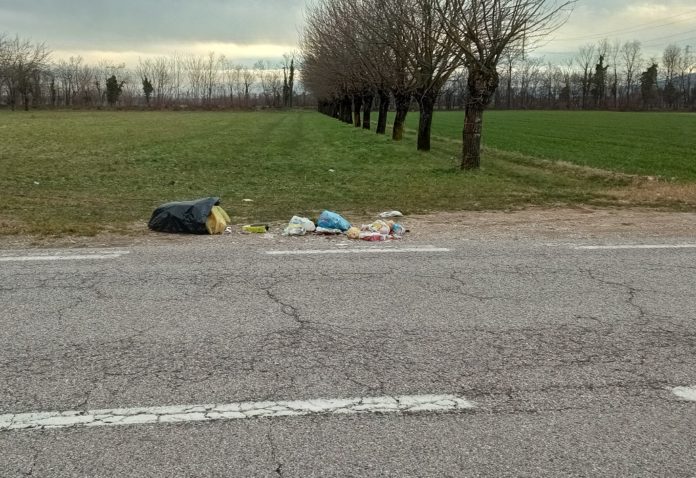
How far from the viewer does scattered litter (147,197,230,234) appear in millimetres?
8734

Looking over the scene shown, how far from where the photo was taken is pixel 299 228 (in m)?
8.80

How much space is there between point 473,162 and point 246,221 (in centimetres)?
1023

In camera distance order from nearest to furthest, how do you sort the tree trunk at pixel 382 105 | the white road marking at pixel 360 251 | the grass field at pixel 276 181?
the white road marking at pixel 360 251, the grass field at pixel 276 181, the tree trunk at pixel 382 105

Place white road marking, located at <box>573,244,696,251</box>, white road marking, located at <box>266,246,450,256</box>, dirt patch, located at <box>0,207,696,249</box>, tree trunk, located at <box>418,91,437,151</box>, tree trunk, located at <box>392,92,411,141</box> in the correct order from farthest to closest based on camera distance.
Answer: tree trunk, located at <box>392,92,411,141</box>
tree trunk, located at <box>418,91,437,151</box>
dirt patch, located at <box>0,207,696,249</box>
white road marking, located at <box>573,244,696,251</box>
white road marking, located at <box>266,246,450,256</box>

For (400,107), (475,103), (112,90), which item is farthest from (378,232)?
(112,90)

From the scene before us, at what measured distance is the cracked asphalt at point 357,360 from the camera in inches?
120

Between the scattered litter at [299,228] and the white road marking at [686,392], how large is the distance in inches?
227

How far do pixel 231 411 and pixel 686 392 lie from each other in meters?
2.76

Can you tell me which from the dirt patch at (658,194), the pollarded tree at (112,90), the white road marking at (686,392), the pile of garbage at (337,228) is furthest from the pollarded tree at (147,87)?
the white road marking at (686,392)

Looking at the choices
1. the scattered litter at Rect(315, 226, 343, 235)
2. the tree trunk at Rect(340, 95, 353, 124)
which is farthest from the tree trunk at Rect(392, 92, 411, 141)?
the tree trunk at Rect(340, 95, 353, 124)

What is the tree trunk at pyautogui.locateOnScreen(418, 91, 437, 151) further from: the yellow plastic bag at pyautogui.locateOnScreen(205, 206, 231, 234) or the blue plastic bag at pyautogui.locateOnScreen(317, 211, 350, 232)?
the yellow plastic bag at pyautogui.locateOnScreen(205, 206, 231, 234)

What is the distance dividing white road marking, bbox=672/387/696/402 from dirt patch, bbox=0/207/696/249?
487 centimetres

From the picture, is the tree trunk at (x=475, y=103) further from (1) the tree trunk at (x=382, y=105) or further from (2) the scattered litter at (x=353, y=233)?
(1) the tree trunk at (x=382, y=105)

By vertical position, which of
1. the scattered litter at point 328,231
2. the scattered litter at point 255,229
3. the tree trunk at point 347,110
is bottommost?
the scattered litter at point 255,229
